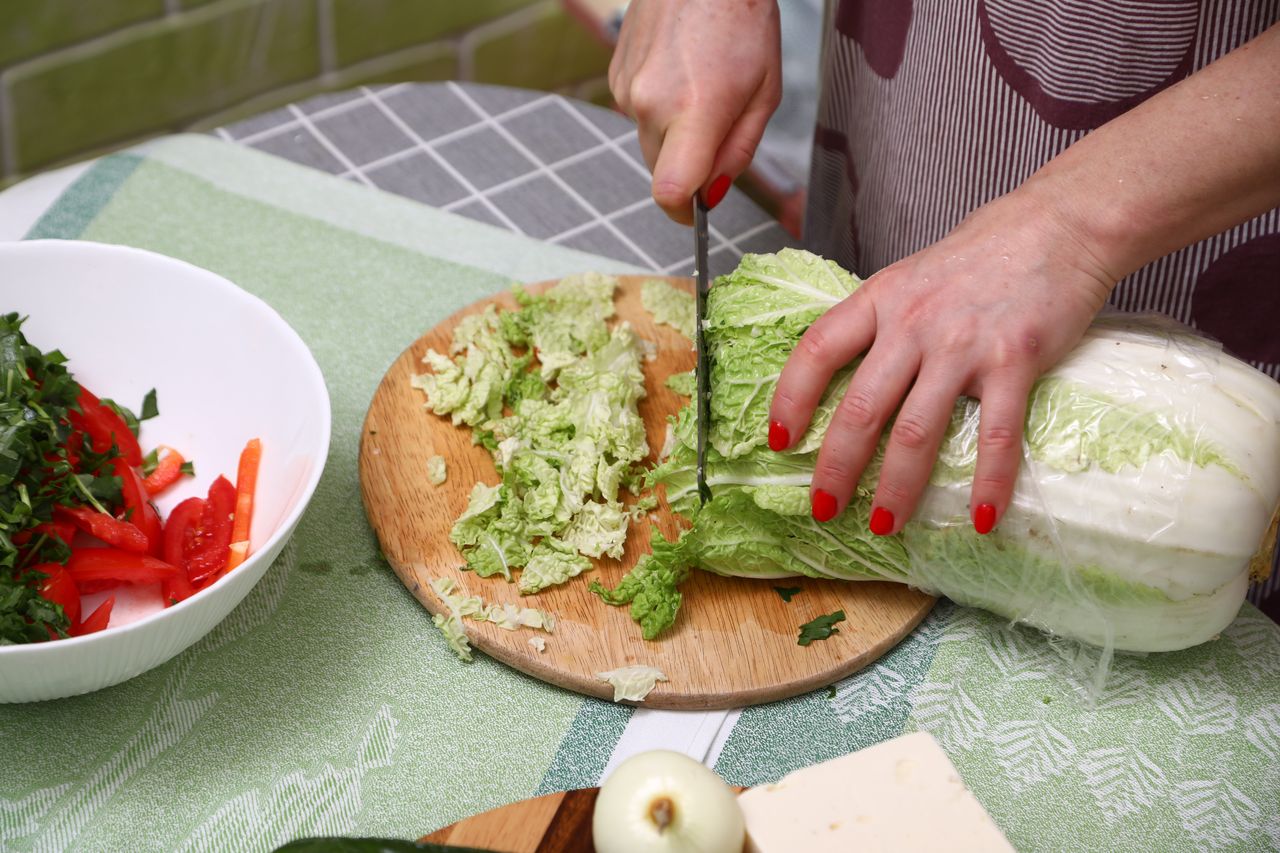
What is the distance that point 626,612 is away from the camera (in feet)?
6.31

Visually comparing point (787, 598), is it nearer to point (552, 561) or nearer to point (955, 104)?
point (552, 561)

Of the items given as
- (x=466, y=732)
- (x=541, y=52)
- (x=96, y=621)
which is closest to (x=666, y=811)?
(x=466, y=732)

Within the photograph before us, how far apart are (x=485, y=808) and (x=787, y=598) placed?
597mm

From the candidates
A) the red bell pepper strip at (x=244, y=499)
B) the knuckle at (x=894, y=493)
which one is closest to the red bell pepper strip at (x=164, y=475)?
the red bell pepper strip at (x=244, y=499)

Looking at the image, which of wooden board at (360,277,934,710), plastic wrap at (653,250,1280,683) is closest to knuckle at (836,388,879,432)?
plastic wrap at (653,250,1280,683)

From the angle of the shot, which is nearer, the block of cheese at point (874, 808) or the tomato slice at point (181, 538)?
the block of cheese at point (874, 808)

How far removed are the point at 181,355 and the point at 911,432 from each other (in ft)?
4.17

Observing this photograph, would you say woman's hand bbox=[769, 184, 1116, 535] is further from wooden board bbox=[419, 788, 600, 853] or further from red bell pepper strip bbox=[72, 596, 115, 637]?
red bell pepper strip bbox=[72, 596, 115, 637]

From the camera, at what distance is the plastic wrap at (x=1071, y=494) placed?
1.72 metres

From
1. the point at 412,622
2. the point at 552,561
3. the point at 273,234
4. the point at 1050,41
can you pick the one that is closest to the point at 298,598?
the point at 412,622

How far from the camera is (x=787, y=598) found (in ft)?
6.44

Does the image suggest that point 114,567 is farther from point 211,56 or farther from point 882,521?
point 211,56

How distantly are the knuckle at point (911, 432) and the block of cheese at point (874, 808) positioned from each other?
45cm

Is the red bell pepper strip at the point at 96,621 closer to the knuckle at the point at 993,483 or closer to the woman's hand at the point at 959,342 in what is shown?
the woman's hand at the point at 959,342
